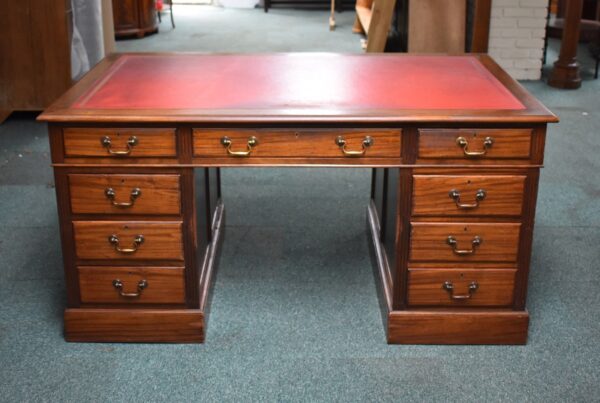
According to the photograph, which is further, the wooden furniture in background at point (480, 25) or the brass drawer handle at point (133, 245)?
the wooden furniture in background at point (480, 25)

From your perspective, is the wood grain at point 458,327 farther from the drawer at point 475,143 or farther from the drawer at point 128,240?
the drawer at point 128,240

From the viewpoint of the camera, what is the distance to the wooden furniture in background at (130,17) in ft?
26.2

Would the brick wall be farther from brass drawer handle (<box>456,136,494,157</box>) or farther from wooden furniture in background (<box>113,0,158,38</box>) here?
brass drawer handle (<box>456,136,494,157</box>)

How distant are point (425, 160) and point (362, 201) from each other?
4.90 ft

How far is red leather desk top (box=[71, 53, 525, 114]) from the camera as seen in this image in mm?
2666

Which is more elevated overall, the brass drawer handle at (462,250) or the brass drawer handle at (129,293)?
the brass drawer handle at (462,250)

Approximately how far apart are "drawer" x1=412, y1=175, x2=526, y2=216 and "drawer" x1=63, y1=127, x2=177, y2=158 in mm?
783

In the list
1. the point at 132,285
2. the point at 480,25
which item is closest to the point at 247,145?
the point at 132,285

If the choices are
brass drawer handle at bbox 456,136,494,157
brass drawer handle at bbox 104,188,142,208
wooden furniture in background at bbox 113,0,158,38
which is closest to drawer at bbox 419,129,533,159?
brass drawer handle at bbox 456,136,494,157

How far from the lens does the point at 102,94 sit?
2777 mm

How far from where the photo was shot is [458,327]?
2.81m

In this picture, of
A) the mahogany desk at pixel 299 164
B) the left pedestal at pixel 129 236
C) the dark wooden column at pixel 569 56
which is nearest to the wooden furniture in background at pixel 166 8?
the dark wooden column at pixel 569 56

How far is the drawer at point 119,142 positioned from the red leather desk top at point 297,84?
0.30 ft

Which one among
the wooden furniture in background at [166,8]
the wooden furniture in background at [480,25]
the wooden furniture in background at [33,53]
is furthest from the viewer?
the wooden furniture in background at [166,8]
